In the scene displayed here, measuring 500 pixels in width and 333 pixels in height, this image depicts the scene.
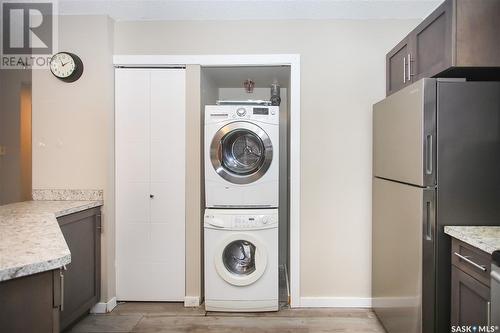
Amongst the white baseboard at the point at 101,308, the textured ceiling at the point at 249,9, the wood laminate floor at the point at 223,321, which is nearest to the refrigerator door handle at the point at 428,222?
the wood laminate floor at the point at 223,321

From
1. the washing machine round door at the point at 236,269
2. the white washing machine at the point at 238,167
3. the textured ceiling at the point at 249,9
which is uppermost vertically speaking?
the textured ceiling at the point at 249,9

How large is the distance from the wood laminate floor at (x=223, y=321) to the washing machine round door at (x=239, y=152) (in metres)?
1.14

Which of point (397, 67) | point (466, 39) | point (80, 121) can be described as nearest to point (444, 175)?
point (466, 39)

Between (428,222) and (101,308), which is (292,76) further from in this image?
(101,308)

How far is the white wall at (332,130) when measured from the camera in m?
2.74

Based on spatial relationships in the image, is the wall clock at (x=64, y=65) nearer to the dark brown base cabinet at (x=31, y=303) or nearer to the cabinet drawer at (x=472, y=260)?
the dark brown base cabinet at (x=31, y=303)

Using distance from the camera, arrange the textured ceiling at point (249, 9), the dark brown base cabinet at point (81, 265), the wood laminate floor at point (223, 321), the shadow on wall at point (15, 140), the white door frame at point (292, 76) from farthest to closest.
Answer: the shadow on wall at point (15, 140) < the white door frame at point (292, 76) < the textured ceiling at point (249, 9) < the wood laminate floor at point (223, 321) < the dark brown base cabinet at point (81, 265)

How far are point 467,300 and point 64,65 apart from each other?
322 centimetres

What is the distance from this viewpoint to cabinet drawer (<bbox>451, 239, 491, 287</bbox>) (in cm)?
142

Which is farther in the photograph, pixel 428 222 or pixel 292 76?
pixel 292 76

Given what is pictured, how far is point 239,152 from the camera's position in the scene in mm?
2781

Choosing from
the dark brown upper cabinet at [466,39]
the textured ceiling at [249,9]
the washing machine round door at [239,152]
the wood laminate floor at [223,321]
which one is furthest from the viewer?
the washing machine round door at [239,152]

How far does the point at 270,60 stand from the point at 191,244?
5.79 feet

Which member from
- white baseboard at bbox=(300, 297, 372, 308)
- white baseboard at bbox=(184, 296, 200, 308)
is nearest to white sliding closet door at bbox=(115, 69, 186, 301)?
white baseboard at bbox=(184, 296, 200, 308)
